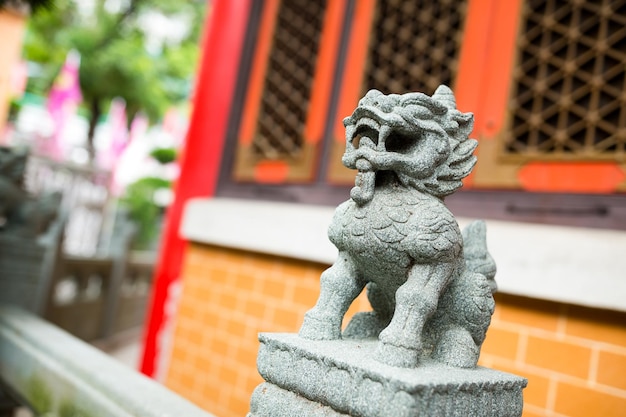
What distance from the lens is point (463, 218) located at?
8.18 feet

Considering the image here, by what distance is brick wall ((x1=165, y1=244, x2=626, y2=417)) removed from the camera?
6.43 feet

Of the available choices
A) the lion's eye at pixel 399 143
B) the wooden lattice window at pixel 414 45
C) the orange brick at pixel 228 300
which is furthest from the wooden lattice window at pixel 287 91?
the lion's eye at pixel 399 143

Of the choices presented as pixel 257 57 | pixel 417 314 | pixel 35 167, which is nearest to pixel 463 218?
pixel 417 314

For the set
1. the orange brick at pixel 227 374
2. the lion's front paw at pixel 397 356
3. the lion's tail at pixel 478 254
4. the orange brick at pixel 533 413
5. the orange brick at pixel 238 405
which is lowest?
the orange brick at pixel 238 405

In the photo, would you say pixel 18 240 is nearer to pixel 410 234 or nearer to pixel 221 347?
pixel 221 347

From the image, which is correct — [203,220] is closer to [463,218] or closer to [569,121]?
[463,218]

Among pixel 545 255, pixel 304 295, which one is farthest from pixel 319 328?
pixel 304 295

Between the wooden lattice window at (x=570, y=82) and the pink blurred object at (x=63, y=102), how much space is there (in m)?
7.89

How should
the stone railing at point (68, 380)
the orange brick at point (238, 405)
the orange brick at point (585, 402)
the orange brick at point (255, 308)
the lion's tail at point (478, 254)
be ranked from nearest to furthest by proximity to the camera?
the lion's tail at point (478, 254), the stone railing at point (68, 380), the orange brick at point (585, 402), the orange brick at point (238, 405), the orange brick at point (255, 308)

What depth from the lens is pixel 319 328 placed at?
1267mm

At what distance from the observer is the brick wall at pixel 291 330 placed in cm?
196

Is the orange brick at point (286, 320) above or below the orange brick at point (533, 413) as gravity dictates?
above

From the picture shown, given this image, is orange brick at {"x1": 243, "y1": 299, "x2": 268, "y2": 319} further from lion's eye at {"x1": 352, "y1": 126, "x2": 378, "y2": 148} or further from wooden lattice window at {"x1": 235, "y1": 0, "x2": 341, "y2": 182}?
lion's eye at {"x1": 352, "y1": 126, "x2": 378, "y2": 148}

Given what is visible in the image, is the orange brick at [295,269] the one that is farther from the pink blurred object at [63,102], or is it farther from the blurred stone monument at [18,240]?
the pink blurred object at [63,102]
